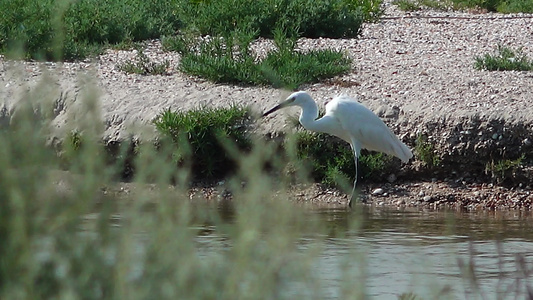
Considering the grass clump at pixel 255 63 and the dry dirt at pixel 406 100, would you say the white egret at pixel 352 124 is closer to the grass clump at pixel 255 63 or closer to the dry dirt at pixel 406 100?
the dry dirt at pixel 406 100

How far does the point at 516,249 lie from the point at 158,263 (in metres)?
4.90

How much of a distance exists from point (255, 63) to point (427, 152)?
2.47 meters

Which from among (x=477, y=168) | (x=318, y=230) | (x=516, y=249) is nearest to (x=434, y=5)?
(x=477, y=168)

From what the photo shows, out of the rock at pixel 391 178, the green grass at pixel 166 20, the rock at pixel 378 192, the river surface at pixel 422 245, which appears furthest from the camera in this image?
the green grass at pixel 166 20

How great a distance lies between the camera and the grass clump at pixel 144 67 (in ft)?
36.9

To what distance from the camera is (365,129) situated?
9.23 m

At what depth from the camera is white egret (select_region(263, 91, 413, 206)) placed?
Result: 9.23 meters

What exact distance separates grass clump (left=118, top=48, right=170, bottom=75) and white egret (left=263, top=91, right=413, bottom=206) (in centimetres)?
231

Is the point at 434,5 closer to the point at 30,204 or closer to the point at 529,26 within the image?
the point at 529,26

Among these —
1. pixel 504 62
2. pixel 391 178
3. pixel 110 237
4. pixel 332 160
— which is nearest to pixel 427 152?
pixel 391 178

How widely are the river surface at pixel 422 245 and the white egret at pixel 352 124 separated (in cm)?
60

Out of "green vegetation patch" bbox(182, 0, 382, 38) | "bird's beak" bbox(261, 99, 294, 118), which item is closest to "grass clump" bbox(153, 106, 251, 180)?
"bird's beak" bbox(261, 99, 294, 118)

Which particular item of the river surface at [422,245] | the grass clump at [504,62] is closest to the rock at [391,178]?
the river surface at [422,245]

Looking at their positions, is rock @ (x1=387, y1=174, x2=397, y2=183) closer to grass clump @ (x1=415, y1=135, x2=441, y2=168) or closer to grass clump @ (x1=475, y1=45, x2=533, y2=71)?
grass clump @ (x1=415, y1=135, x2=441, y2=168)
